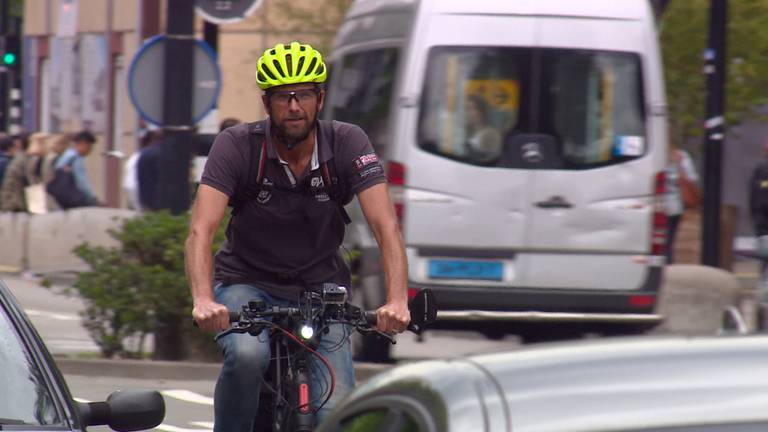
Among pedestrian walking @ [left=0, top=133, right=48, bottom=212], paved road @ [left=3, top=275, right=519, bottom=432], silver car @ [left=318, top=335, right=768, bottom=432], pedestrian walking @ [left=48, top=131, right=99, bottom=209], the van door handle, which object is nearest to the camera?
silver car @ [left=318, top=335, right=768, bottom=432]

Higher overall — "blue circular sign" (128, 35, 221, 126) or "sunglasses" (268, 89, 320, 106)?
"sunglasses" (268, 89, 320, 106)

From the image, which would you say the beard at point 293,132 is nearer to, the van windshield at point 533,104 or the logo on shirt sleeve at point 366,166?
the logo on shirt sleeve at point 366,166

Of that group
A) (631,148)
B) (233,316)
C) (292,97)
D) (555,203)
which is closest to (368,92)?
(555,203)

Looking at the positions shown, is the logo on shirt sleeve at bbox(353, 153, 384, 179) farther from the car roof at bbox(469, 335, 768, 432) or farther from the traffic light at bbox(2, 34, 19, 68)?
the traffic light at bbox(2, 34, 19, 68)

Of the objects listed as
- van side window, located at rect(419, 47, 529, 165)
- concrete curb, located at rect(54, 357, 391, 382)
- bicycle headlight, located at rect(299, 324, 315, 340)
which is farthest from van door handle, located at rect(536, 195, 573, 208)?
bicycle headlight, located at rect(299, 324, 315, 340)

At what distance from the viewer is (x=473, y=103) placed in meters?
12.6

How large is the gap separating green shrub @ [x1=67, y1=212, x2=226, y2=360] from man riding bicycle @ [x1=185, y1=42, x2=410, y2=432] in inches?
250

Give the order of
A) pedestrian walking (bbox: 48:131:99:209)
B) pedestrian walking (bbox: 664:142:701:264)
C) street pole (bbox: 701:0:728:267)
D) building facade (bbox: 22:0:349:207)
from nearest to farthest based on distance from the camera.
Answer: street pole (bbox: 701:0:728:267) → pedestrian walking (bbox: 664:142:701:264) → pedestrian walking (bbox: 48:131:99:209) → building facade (bbox: 22:0:349:207)

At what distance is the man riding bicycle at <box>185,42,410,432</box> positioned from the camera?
532cm

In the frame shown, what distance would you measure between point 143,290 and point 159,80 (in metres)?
1.67

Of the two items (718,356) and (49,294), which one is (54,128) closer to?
(49,294)

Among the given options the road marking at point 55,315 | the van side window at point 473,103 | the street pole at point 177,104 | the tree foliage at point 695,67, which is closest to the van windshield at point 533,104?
the van side window at point 473,103

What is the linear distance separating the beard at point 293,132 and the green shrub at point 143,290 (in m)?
6.51

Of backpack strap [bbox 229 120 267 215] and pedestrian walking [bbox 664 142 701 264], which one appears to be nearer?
backpack strap [bbox 229 120 267 215]
